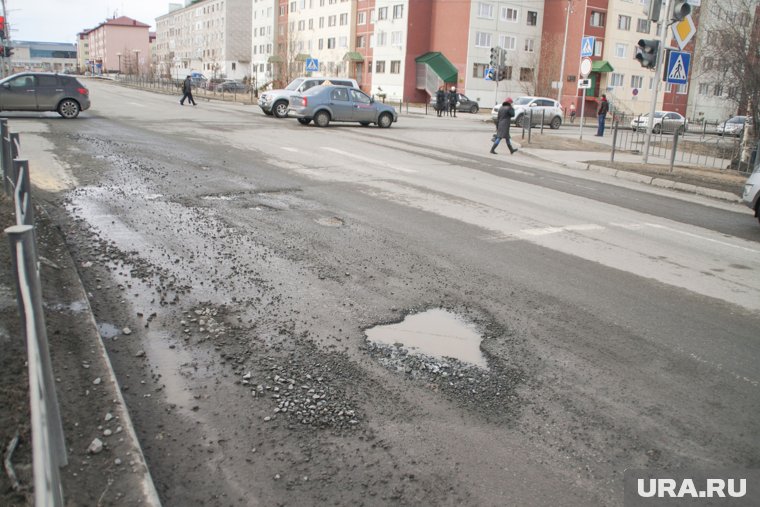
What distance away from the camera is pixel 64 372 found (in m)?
3.81

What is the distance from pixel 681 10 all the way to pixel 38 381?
56.3 ft

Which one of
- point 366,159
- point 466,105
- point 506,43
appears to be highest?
point 506,43

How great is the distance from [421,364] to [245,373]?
4.17 feet

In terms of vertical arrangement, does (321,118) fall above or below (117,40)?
below

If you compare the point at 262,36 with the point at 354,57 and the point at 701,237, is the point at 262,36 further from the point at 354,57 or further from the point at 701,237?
the point at 701,237

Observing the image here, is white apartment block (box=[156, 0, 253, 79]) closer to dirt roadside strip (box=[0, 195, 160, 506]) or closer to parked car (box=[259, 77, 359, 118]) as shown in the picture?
parked car (box=[259, 77, 359, 118])

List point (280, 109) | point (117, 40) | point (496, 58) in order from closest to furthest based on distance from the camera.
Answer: point (280, 109), point (496, 58), point (117, 40)

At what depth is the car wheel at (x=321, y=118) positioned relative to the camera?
993 inches

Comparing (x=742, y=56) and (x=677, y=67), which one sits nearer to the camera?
(x=677, y=67)

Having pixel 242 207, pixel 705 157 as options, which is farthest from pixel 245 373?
pixel 705 157

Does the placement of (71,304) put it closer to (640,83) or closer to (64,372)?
(64,372)

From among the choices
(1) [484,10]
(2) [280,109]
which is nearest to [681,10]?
(2) [280,109]

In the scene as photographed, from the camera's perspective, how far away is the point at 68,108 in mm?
22906

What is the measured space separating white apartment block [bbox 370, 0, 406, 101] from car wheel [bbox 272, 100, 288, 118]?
41.9 meters
